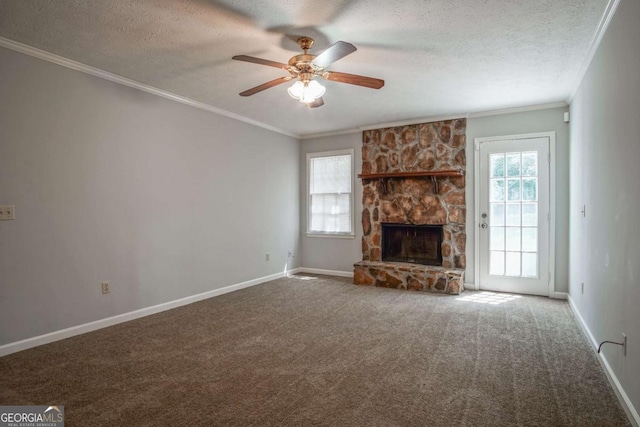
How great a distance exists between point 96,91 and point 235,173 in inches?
80.4

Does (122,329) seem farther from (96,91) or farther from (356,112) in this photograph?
(356,112)

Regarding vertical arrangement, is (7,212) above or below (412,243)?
above

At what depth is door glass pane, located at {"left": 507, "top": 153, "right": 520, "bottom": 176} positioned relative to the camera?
4898 mm

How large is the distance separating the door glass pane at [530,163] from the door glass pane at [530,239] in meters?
0.76

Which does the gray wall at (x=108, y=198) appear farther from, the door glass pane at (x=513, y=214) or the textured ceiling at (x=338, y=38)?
the door glass pane at (x=513, y=214)

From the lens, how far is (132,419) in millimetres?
2016

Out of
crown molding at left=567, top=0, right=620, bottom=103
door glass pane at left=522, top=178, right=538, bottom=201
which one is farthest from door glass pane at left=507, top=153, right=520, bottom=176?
crown molding at left=567, top=0, right=620, bottom=103

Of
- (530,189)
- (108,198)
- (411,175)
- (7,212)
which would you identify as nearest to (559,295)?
(530,189)

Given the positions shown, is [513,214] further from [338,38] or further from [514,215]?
[338,38]

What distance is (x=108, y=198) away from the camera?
3.68 metres

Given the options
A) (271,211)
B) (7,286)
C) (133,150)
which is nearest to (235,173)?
(271,211)

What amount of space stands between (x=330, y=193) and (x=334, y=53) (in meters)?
3.94

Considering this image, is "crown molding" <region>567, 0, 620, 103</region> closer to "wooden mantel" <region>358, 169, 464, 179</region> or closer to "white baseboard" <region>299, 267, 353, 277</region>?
"wooden mantel" <region>358, 169, 464, 179</region>

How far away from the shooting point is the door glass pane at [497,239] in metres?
5.01
